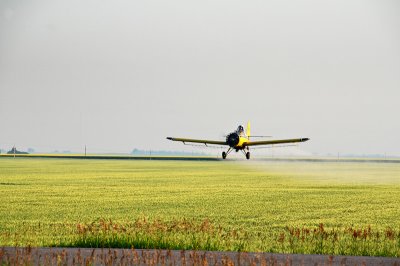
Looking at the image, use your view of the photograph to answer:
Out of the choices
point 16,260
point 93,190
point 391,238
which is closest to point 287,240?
point 391,238

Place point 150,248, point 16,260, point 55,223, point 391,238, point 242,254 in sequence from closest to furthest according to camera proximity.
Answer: point 16,260
point 242,254
point 150,248
point 391,238
point 55,223

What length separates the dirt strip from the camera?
39.3 feet

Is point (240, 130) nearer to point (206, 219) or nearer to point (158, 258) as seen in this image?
point (206, 219)

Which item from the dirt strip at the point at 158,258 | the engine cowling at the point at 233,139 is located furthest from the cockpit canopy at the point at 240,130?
the dirt strip at the point at 158,258

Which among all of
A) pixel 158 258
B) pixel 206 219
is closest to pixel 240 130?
pixel 206 219

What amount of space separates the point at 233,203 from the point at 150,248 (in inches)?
582

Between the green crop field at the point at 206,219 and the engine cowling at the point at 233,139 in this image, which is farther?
the engine cowling at the point at 233,139

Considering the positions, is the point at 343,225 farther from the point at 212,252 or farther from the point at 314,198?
the point at 314,198

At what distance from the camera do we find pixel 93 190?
127 ft

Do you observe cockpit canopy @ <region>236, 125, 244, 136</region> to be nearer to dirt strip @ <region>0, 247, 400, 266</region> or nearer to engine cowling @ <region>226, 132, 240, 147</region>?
engine cowling @ <region>226, 132, 240, 147</region>

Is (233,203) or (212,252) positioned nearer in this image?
(212,252)

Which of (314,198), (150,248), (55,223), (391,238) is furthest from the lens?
(314,198)

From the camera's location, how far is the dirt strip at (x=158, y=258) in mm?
11984

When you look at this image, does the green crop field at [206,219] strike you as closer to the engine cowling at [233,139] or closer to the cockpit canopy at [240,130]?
the engine cowling at [233,139]
